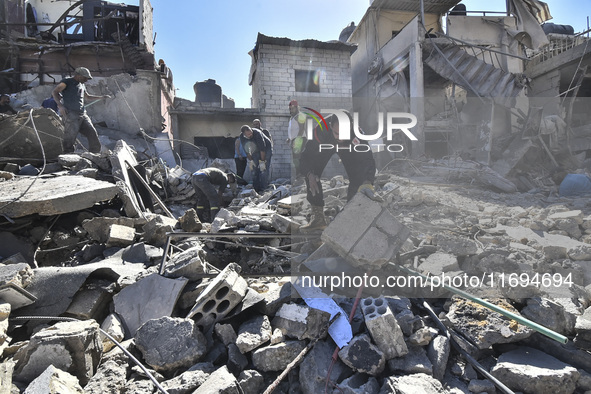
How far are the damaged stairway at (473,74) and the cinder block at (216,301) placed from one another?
1152 cm

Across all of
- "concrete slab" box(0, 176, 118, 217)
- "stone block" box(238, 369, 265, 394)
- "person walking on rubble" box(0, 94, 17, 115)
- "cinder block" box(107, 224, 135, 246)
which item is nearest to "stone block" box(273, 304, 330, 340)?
"stone block" box(238, 369, 265, 394)

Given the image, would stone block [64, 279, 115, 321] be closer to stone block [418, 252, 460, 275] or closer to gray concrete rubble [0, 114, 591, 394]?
gray concrete rubble [0, 114, 591, 394]

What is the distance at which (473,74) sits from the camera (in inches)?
432

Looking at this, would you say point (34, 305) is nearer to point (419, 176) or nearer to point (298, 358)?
point (298, 358)

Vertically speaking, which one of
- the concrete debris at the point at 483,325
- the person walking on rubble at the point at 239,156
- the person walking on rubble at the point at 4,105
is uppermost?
the person walking on rubble at the point at 4,105

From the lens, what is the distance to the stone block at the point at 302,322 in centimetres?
211

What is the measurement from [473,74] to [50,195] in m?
12.6

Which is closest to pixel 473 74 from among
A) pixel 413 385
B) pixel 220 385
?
pixel 413 385

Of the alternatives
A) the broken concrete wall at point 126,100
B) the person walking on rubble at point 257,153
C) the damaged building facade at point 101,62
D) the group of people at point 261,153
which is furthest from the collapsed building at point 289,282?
the damaged building facade at point 101,62

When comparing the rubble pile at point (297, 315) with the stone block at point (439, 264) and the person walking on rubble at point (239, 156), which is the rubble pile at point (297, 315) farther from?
the person walking on rubble at point (239, 156)

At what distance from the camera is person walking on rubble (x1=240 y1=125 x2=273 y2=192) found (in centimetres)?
777

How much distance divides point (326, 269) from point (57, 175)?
4.62m

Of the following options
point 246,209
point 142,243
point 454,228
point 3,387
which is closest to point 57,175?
point 142,243

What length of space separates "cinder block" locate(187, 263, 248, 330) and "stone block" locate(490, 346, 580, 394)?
174 cm
